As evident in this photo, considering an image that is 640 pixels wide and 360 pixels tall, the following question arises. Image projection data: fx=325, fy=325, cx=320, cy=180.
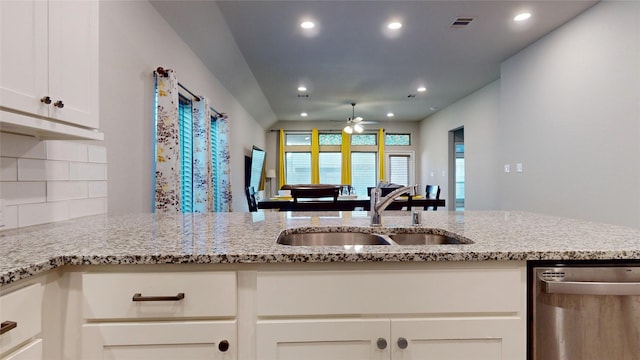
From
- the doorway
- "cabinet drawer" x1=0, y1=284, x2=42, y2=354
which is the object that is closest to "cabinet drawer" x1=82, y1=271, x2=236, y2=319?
"cabinet drawer" x1=0, y1=284, x2=42, y2=354

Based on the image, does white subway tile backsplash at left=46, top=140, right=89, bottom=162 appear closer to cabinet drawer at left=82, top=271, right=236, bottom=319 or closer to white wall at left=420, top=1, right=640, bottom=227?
cabinet drawer at left=82, top=271, right=236, bottom=319

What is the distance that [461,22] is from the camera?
3363 mm

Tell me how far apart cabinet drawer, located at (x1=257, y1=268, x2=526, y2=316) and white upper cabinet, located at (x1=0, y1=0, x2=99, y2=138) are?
0.92 meters

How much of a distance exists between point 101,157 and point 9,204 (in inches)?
24.7

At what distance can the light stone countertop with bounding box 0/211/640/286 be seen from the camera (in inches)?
34.4

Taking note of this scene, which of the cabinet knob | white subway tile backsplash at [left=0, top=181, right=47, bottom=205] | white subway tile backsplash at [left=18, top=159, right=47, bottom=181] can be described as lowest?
the cabinet knob

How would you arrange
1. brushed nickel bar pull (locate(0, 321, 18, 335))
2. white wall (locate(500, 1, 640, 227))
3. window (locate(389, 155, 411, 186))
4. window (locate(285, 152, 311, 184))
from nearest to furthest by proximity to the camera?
brushed nickel bar pull (locate(0, 321, 18, 335)) < white wall (locate(500, 1, 640, 227)) < window (locate(285, 152, 311, 184)) < window (locate(389, 155, 411, 186))

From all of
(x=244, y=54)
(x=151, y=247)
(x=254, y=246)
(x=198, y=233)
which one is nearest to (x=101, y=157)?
(x=198, y=233)

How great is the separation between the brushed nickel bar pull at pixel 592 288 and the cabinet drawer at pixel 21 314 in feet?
4.35

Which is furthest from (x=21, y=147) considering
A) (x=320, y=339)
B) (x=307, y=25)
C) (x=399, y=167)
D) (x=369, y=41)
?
(x=399, y=167)

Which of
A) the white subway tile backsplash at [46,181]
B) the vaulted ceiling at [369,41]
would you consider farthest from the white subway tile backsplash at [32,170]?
the vaulted ceiling at [369,41]

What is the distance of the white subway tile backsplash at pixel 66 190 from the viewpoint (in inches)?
56.6

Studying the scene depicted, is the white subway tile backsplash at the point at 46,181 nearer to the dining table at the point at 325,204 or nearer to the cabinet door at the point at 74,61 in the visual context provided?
the cabinet door at the point at 74,61

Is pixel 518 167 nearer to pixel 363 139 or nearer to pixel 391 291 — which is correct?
pixel 391 291
